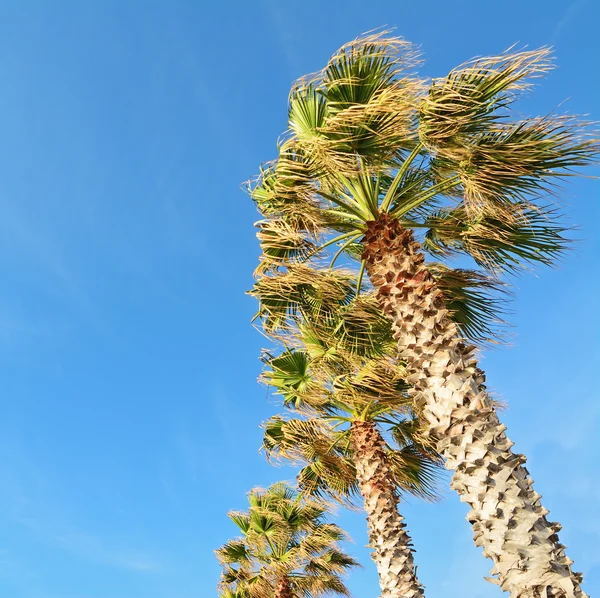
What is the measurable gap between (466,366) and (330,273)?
3.62m

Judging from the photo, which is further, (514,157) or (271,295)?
(271,295)

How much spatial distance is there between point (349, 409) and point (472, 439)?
197 inches

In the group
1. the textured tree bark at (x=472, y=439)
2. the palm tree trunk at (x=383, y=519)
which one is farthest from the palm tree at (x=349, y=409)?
the textured tree bark at (x=472, y=439)

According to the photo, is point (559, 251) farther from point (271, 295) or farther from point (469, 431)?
point (271, 295)

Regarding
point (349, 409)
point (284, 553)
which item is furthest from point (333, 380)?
point (284, 553)

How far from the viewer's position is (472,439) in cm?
483

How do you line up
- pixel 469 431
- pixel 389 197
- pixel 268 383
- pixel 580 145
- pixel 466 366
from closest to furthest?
pixel 469 431, pixel 466 366, pixel 580 145, pixel 389 197, pixel 268 383

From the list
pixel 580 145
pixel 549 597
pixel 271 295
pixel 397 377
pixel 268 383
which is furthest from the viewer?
pixel 268 383

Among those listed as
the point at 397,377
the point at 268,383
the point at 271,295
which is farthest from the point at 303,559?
the point at 271,295

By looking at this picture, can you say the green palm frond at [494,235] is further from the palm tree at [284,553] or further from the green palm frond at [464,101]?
the palm tree at [284,553]

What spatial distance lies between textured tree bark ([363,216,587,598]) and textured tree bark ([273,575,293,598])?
986cm

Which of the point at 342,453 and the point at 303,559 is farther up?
the point at 342,453

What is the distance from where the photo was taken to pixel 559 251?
7.25 m

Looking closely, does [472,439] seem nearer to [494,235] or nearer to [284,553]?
[494,235]
